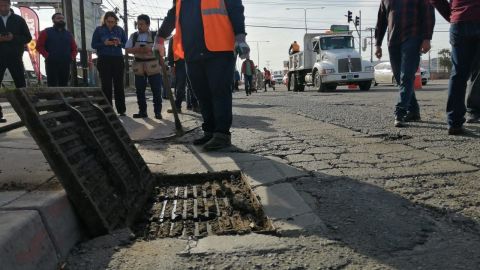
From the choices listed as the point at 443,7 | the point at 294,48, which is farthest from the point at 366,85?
the point at 443,7

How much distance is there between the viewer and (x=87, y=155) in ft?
9.07

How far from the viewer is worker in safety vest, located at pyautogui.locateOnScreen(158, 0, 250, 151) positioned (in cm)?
444

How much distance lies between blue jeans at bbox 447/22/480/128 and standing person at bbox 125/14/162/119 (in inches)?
175

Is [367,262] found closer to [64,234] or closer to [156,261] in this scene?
[156,261]

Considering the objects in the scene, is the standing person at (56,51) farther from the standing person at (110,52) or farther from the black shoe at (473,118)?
the black shoe at (473,118)

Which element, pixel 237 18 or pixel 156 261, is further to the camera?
pixel 237 18

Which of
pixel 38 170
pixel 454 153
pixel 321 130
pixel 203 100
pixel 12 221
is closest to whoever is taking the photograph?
pixel 12 221

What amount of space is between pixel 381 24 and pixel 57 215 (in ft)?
16.9

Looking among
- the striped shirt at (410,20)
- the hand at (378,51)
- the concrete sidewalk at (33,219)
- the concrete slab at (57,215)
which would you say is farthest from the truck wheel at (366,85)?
the concrete slab at (57,215)

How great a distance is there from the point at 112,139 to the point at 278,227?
1.48 metres

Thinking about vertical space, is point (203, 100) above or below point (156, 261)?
above

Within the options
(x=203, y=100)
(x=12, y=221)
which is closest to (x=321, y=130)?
(x=203, y=100)

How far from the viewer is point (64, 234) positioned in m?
2.23

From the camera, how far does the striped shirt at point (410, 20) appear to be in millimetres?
5699
